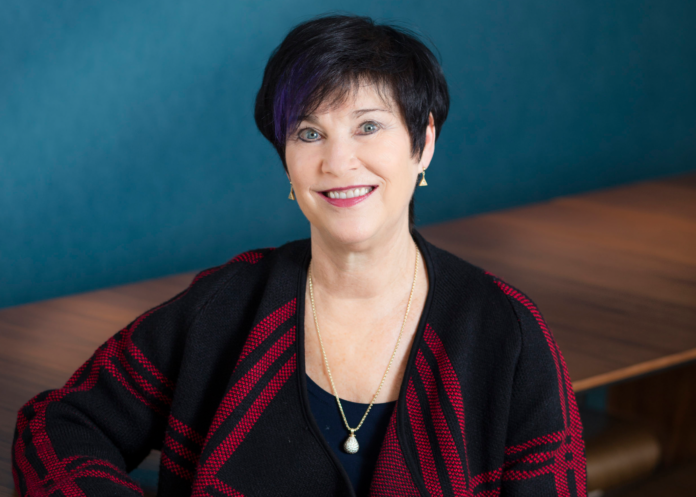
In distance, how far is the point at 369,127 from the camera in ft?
3.24

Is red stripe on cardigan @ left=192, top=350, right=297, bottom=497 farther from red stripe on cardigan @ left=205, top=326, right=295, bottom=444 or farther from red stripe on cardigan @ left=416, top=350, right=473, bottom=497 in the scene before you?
red stripe on cardigan @ left=416, top=350, right=473, bottom=497

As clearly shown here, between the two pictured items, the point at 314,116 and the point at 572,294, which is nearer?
the point at 314,116

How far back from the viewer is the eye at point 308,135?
1007 millimetres

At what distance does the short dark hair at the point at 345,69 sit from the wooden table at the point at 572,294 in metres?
0.63

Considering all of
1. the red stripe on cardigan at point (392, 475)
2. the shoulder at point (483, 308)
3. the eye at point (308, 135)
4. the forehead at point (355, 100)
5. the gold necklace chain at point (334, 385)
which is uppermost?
the forehead at point (355, 100)

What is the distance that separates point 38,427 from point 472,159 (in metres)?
2.26

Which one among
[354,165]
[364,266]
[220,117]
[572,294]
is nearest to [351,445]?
[364,266]

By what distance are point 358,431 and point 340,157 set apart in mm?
367

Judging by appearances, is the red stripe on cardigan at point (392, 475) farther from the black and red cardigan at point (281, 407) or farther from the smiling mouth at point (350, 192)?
the smiling mouth at point (350, 192)

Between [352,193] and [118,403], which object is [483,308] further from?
[118,403]

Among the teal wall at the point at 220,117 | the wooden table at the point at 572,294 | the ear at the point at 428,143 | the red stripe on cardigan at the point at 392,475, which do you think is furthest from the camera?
the teal wall at the point at 220,117

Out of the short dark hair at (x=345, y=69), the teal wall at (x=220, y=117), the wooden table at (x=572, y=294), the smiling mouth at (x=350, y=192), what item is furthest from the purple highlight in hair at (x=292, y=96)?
the teal wall at (x=220, y=117)

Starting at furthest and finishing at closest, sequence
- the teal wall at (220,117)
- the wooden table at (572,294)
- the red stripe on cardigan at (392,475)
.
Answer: the teal wall at (220,117), the wooden table at (572,294), the red stripe on cardigan at (392,475)

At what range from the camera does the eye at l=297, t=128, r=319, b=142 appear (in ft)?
3.30
